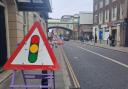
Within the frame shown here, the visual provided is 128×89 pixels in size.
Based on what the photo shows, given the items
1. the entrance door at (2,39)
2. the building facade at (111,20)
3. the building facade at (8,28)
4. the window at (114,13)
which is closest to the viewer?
the entrance door at (2,39)

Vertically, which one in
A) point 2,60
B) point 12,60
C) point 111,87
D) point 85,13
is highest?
point 85,13

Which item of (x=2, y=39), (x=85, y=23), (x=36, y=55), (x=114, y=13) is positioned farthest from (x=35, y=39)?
(x=85, y=23)

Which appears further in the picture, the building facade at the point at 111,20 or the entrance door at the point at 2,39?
the building facade at the point at 111,20

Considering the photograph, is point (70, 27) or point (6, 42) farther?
point (70, 27)

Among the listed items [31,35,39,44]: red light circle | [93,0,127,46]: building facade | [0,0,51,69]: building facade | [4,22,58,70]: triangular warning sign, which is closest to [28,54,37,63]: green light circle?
[4,22,58,70]: triangular warning sign

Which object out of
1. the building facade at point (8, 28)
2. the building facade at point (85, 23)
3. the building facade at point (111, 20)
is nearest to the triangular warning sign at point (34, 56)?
the building facade at point (8, 28)

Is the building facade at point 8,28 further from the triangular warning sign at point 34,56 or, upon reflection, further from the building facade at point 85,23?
the building facade at point 85,23

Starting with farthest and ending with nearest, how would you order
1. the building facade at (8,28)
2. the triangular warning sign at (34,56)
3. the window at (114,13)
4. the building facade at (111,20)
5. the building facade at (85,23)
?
the building facade at (85,23), the window at (114,13), the building facade at (111,20), the building facade at (8,28), the triangular warning sign at (34,56)

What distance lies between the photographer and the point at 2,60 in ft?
32.6

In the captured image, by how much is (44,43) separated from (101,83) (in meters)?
4.88

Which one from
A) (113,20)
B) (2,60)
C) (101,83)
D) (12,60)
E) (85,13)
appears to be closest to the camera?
(12,60)

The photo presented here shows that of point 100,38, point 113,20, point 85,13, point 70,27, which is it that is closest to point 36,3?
point 113,20

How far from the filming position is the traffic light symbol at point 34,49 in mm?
4008

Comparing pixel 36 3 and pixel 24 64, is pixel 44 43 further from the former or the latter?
pixel 36 3
